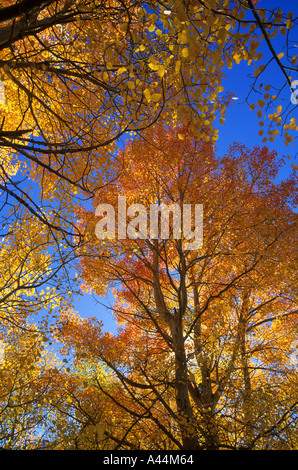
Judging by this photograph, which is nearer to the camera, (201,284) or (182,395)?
(182,395)

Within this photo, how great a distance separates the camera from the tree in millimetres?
5465

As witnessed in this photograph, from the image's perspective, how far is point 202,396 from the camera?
6191 mm

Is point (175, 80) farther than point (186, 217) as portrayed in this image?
No

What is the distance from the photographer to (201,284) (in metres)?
6.75

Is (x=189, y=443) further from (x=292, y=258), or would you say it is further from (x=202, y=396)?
(x=292, y=258)

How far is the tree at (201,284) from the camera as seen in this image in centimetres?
546

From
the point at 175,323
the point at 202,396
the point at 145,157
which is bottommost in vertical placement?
the point at 202,396

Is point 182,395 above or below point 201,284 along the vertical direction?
below
